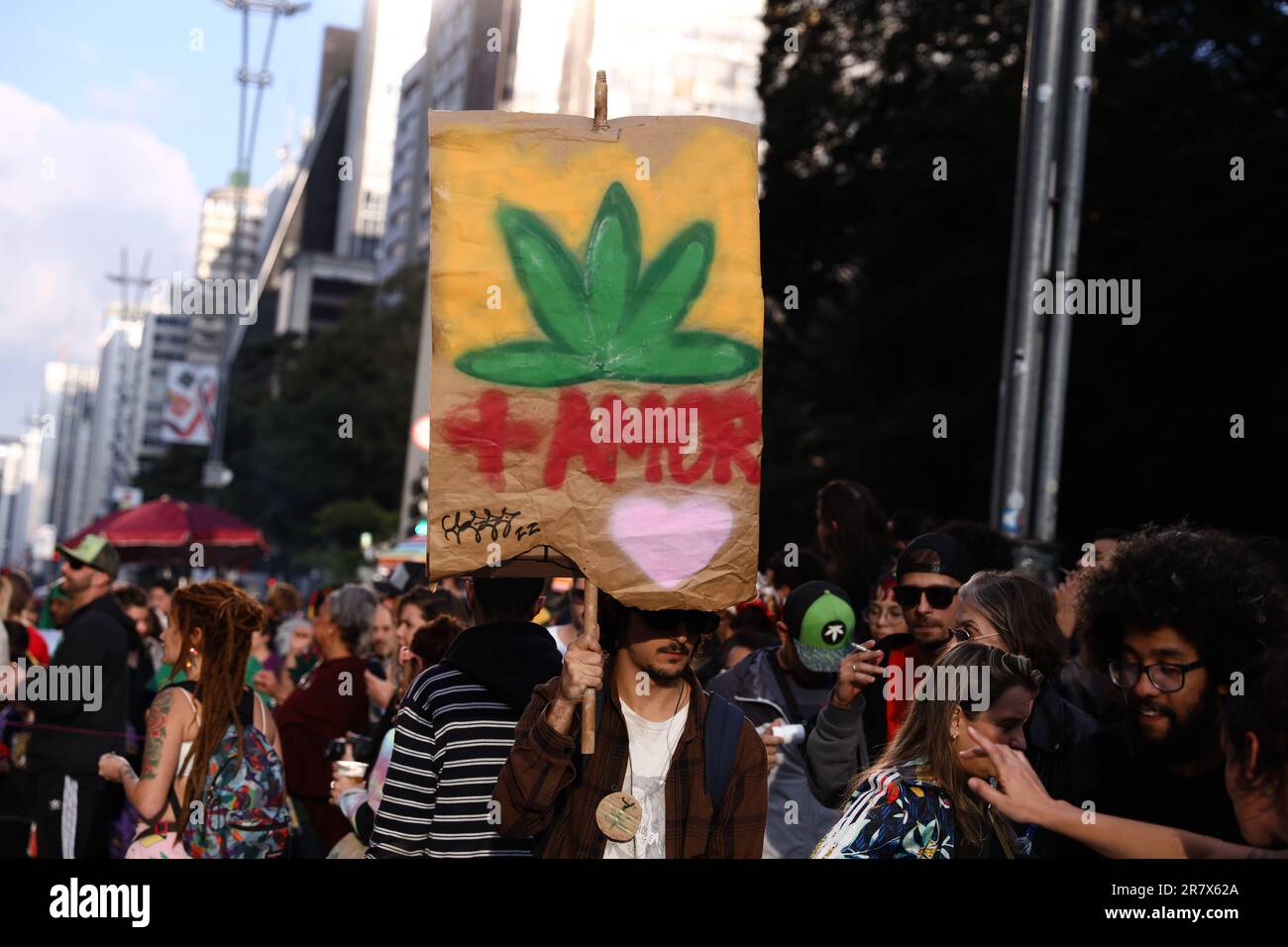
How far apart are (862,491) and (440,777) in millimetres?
3078

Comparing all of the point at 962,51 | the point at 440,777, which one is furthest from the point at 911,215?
the point at 440,777

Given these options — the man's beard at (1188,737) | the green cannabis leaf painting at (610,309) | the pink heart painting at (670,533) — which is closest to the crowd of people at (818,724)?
the man's beard at (1188,737)

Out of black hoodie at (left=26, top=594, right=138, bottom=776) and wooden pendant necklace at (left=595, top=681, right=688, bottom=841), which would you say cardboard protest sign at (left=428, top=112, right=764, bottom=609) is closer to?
wooden pendant necklace at (left=595, top=681, right=688, bottom=841)

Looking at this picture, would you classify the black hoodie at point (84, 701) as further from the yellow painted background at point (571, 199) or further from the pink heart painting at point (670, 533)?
the pink heart painting at point (670, 533)

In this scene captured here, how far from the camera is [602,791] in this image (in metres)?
3.67

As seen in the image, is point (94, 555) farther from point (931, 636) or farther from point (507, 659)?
point (931, 636)

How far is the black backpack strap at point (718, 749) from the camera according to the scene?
373cm

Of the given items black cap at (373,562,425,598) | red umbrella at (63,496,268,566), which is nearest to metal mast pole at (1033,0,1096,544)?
black cap at (373,562,425,598)

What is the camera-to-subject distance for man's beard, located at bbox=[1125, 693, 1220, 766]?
10.7 ft

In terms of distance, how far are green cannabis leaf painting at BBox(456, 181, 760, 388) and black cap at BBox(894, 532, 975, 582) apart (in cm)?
150

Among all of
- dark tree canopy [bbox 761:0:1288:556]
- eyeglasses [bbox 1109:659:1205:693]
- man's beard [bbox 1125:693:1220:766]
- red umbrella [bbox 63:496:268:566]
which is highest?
dark tree canopy [bbox 761:0:1288:556]

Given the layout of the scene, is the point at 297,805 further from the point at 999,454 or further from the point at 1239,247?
the point at 1239,247

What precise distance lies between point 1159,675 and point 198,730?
3.23 metres

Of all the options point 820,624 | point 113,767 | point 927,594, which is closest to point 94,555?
point 113,767
